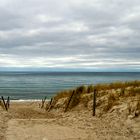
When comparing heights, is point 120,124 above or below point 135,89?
below

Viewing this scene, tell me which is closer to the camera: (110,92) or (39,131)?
(39,131)

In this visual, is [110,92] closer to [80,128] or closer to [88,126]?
[88,126]

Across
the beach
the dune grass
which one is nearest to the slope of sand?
the beach

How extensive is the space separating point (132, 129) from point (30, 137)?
3.94 m

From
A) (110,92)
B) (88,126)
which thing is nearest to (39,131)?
(88,126)

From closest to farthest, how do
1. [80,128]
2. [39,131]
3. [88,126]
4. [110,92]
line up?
[39,131], [80,128], [88,126], [110,92]

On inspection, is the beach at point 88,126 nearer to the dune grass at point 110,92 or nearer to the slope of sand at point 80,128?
the slope of sand at point 80,128

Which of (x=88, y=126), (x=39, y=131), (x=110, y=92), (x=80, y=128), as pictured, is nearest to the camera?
(x=39, y=131)

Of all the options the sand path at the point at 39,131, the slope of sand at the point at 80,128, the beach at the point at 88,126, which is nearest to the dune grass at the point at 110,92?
the beach at the point at 88,126

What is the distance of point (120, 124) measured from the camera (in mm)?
14000

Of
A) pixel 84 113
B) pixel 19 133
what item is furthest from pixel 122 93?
pixel 19 133

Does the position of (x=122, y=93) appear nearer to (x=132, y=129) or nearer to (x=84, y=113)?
(x=84, y=113)

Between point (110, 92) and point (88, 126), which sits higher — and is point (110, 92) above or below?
above

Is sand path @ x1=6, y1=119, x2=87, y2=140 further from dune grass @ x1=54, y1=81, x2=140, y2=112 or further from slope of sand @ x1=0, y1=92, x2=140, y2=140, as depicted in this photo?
dune grass @ x1=54, y1=81, x2=140, y2=112
